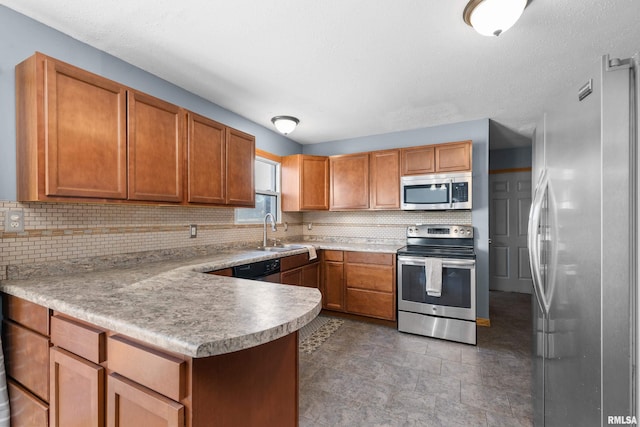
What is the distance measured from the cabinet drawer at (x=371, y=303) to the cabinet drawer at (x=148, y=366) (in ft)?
9.20

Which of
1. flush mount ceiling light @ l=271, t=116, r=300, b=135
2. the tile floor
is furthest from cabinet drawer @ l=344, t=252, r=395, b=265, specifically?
flush mount ceiling light @ l=271, t=116, r=300, b=135

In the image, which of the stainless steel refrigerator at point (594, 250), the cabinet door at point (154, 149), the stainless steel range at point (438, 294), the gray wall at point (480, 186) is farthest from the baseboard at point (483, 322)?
the cabinet door at point (154, 149)

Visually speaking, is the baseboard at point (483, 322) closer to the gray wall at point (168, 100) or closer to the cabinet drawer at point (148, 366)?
the gray wall at point (168, 100)

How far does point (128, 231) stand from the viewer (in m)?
2.19

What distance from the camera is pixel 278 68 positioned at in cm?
228

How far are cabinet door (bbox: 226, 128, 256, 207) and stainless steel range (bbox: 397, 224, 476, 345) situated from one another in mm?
1827

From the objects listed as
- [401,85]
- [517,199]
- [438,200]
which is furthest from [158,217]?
[517,199]

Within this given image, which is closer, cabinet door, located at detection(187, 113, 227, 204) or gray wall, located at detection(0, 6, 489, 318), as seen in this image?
gray wall, located at detection(0, 6, 489, 318)

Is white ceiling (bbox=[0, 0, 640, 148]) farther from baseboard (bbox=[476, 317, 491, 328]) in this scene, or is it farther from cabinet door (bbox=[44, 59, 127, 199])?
baseboard (bbox=[476, 317, 491, 328])

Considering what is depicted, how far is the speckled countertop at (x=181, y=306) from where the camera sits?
2.67ft

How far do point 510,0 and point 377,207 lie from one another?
8.38ft

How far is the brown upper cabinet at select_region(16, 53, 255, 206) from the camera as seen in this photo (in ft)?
4.90

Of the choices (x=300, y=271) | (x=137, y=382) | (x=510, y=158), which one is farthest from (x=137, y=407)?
(x=510, y=158)

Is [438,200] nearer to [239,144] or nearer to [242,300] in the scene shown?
[239,144]
